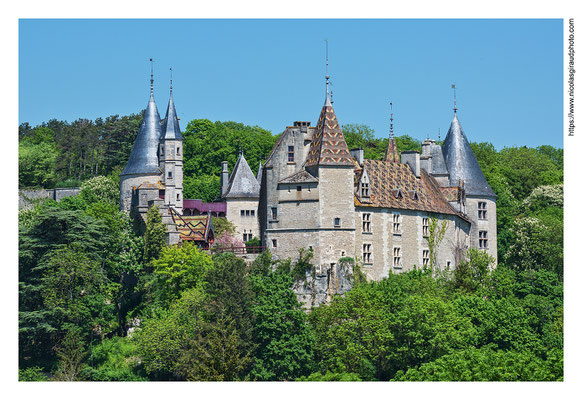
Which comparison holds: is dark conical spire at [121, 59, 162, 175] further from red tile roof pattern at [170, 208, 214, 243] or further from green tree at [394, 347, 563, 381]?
green tree at [394, 347, 563, 381]

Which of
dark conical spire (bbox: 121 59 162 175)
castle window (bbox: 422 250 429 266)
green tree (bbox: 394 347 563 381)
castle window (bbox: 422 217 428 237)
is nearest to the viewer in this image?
green tree (bbox: 394 347 563 381)

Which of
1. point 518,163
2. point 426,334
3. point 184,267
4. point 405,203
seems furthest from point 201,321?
point 518,163

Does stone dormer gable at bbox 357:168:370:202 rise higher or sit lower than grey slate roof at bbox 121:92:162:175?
lower

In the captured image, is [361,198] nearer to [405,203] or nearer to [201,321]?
[405,203]

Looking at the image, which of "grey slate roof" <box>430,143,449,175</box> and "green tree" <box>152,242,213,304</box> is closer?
"green tree" <box>152,242,213,304</box>

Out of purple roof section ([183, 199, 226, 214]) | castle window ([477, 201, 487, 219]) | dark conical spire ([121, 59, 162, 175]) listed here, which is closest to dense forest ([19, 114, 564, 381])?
castle window ([477, 201, 487, 219])

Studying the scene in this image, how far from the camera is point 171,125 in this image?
8969 centimetres

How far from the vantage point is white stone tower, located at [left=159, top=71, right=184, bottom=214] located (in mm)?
87062

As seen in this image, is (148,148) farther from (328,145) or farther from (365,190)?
(365,190)

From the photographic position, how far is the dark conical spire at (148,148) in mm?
89500

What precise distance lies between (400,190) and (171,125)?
2085cm

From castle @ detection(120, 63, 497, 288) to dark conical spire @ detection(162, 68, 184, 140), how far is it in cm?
393

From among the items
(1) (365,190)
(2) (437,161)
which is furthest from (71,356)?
(2) (437,161)

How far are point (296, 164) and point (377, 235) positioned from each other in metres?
6.42
